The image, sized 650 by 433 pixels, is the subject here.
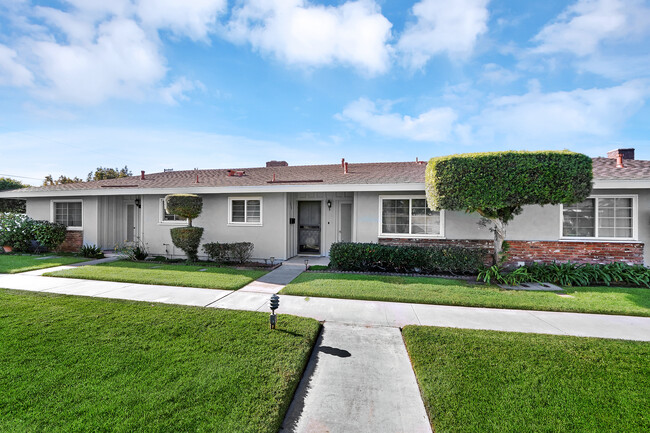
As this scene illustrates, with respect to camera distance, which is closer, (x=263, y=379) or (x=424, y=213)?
(x=263, y=379)

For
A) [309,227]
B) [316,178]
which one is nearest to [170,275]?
[309,227]

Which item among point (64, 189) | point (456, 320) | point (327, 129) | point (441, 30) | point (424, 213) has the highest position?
point (441, 30)

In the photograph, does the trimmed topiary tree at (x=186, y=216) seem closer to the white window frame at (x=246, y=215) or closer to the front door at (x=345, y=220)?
the white window frame at (x=246, y=215)

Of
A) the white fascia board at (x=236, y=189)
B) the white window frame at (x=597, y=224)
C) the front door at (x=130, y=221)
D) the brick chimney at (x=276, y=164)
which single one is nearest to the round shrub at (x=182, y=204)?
the white fascia board at (x=236, y=189)

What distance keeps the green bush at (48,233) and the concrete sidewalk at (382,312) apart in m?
5.78

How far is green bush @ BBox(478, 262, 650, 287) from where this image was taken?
6918mm

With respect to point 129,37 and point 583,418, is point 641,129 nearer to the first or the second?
point 583,418

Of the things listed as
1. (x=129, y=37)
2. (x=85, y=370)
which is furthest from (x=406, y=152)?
(x=85, y=370)

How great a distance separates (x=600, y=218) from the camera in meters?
7.90

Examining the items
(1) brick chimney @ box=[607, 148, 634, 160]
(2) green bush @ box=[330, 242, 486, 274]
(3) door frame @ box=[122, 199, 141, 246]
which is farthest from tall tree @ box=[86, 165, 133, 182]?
(1) brick chimney @ box=[607, 148, 634, 160]

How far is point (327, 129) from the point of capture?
1400 centimetres

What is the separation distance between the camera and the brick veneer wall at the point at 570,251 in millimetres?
7684

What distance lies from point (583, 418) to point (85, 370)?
479cm

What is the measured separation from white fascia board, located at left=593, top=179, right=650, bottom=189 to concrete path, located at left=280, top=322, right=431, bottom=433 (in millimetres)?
7644
